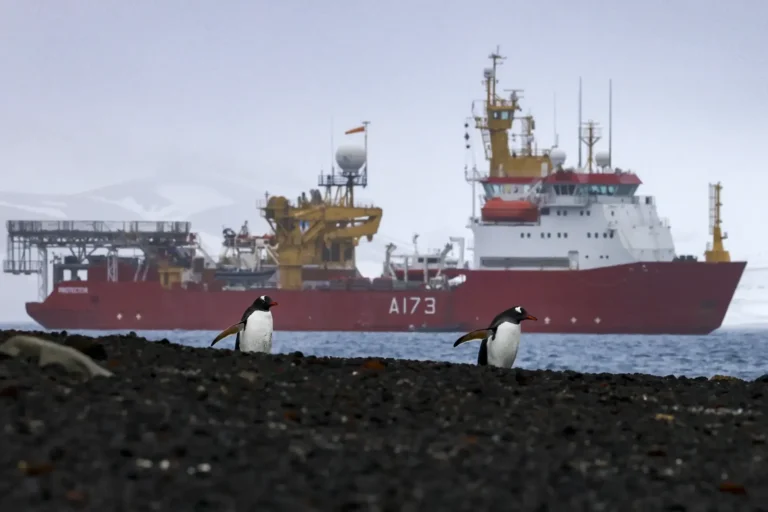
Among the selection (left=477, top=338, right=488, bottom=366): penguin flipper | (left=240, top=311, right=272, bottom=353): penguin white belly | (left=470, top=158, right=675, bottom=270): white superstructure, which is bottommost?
(left=477, top=338, right=488, bottom=366): penguin flipper

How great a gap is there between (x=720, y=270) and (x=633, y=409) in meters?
45.9

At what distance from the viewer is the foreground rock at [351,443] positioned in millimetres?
4750

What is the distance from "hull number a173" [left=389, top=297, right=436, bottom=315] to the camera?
185 ft

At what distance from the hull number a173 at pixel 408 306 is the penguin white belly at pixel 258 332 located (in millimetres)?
44757

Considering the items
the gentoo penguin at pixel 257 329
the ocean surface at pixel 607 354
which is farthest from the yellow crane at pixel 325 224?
the gentoo penguin at pixel 257 329

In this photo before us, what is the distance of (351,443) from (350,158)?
59.6 metres

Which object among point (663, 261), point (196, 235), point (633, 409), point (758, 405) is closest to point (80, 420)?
point (633, 409)

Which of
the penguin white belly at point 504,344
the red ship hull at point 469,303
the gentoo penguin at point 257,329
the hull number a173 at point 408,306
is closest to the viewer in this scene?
the penguin white belly at point 504,344

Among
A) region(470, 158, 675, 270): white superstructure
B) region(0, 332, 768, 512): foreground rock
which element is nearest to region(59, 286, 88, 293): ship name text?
region(470, 158, 675, 270): white superstructure

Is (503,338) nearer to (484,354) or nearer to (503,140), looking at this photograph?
(484,354)

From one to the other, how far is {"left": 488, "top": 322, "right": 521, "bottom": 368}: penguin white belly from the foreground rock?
185 centimetres

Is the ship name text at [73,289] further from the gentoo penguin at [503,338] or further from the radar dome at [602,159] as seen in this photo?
the gentoo penguin at [503,338]

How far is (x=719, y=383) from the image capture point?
11031 mm

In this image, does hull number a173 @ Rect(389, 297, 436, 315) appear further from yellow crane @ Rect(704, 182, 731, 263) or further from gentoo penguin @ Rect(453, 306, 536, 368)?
gentoo penguin @ Rect(453, 306, 536, 368)
